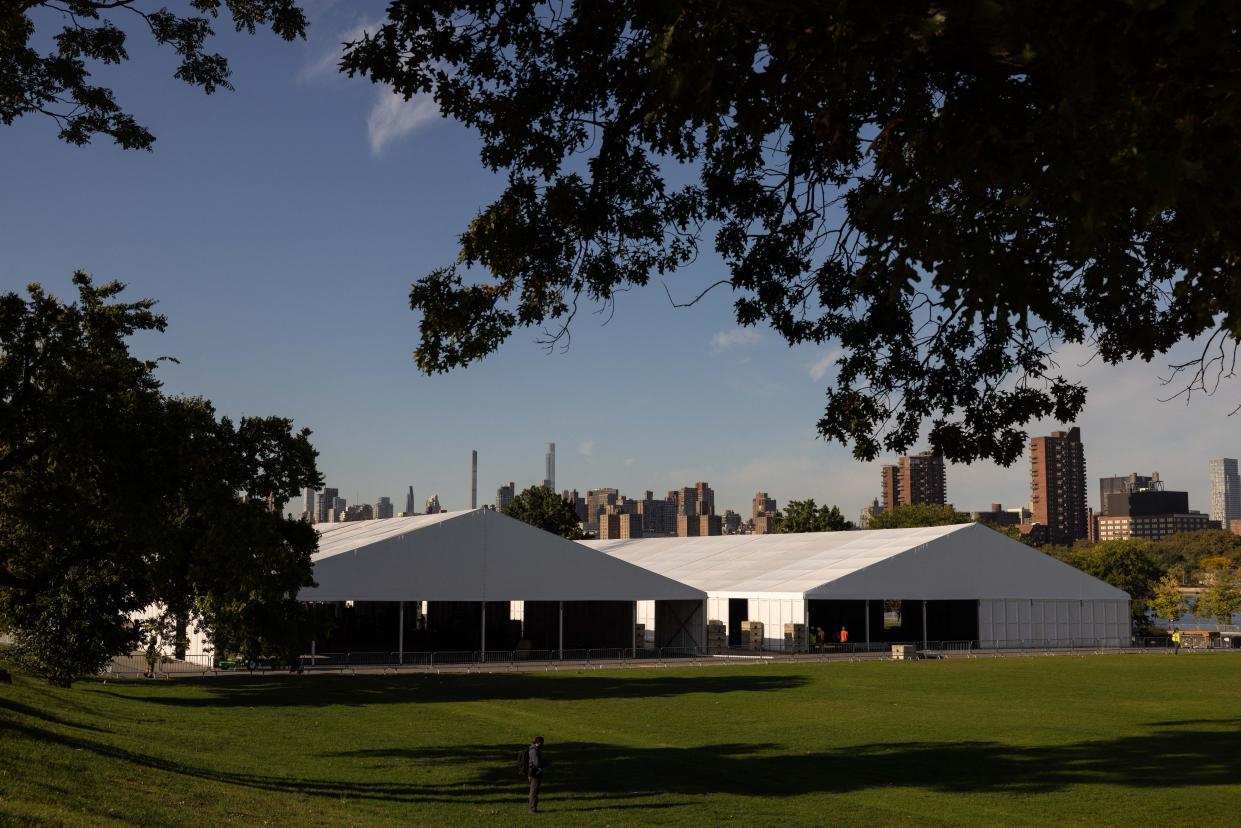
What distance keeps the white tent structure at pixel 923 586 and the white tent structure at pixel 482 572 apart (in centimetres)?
547

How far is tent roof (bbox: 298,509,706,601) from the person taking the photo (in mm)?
48781

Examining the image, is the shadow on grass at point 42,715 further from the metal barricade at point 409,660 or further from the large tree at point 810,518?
the large tree at point 810,518

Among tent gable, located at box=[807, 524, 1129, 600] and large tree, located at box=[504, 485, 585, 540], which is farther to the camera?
large tree, located at box=[504, 485, 585, 540]

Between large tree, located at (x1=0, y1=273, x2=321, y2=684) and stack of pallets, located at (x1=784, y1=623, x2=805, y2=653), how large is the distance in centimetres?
3521

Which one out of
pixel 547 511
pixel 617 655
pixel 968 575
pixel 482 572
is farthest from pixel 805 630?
pixel 547 511

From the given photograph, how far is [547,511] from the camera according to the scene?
118188mm

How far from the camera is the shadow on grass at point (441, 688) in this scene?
1442 inches

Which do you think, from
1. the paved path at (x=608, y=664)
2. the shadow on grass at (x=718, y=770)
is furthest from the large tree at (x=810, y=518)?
the shadow on grass at (x=718, y=770)

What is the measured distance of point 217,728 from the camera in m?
29.2

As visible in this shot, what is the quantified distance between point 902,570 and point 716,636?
34.3 feet

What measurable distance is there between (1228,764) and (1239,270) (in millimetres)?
20884

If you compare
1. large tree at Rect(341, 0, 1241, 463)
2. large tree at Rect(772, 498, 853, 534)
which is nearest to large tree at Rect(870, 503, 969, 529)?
large tree at Rect(772, 498, 853, 534)

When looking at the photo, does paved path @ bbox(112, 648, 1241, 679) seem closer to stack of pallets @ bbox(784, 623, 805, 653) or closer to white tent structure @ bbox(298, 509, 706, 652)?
stack of pallets @ bbox(784, 623, 805, 653)

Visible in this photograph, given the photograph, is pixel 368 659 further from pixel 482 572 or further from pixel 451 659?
pixel 482 572
